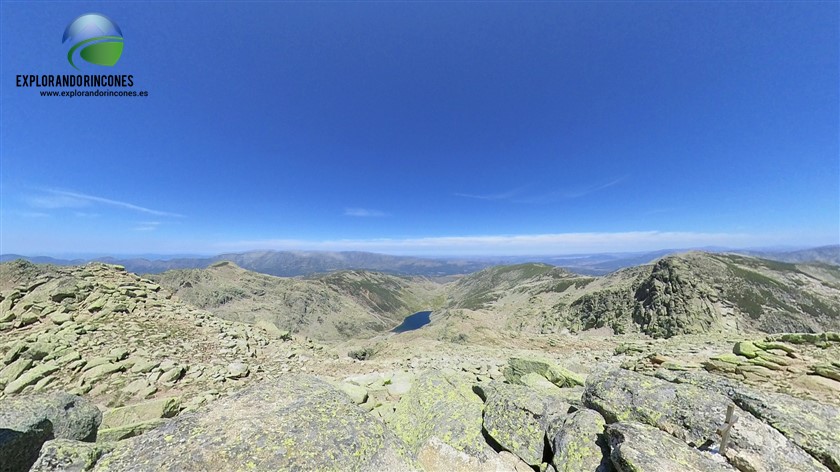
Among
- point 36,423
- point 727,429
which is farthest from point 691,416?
point 36,423

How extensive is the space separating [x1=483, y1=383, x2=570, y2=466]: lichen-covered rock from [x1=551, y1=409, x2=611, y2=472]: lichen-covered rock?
0.68 metres

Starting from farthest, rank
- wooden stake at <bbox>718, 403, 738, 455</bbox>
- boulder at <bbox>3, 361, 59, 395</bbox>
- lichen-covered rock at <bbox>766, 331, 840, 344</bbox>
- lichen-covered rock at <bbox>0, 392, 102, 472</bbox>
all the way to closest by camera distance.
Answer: lichen-covered rock at <bbox>766, 331, 840, 344</bbox> → boulder at <bbox>3, 361, 59, 395</bbox> → lichen-covered rock at <bbox>0, 392, 102, 472</bbox> → wooden stake at <bbox>718, 403, 738, 455</bbox>

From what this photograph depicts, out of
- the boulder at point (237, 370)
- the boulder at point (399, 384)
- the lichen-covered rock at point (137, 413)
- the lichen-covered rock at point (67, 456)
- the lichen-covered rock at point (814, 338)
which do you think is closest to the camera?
the lichen-covered rock at point (67, 456)

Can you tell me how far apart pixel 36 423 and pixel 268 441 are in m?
6.80

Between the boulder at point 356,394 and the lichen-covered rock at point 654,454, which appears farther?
the boulder at point 356,394

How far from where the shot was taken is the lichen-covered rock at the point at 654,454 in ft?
18.8

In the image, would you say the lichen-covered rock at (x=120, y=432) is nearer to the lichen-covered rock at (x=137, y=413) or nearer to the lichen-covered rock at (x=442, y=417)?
the lichen-covered rock at (x=137, y=413)

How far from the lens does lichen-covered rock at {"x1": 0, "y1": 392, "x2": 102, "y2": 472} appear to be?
6.56 meters

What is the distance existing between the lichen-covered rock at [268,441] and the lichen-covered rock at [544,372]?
10.7 meters

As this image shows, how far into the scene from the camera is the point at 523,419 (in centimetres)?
894

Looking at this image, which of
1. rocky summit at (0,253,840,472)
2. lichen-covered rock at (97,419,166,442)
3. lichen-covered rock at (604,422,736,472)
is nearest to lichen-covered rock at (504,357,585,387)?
rocky summit at (0,253,840,472)

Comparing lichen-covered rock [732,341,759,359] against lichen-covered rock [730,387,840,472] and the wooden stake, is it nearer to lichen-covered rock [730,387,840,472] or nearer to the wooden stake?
lichen-covered rock [730,387,840,472]

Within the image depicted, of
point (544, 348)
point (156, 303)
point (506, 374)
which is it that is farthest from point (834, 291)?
point (156, 303)

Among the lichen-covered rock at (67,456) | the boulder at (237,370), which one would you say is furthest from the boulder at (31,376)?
the lichen-covered rock at (67,456)
